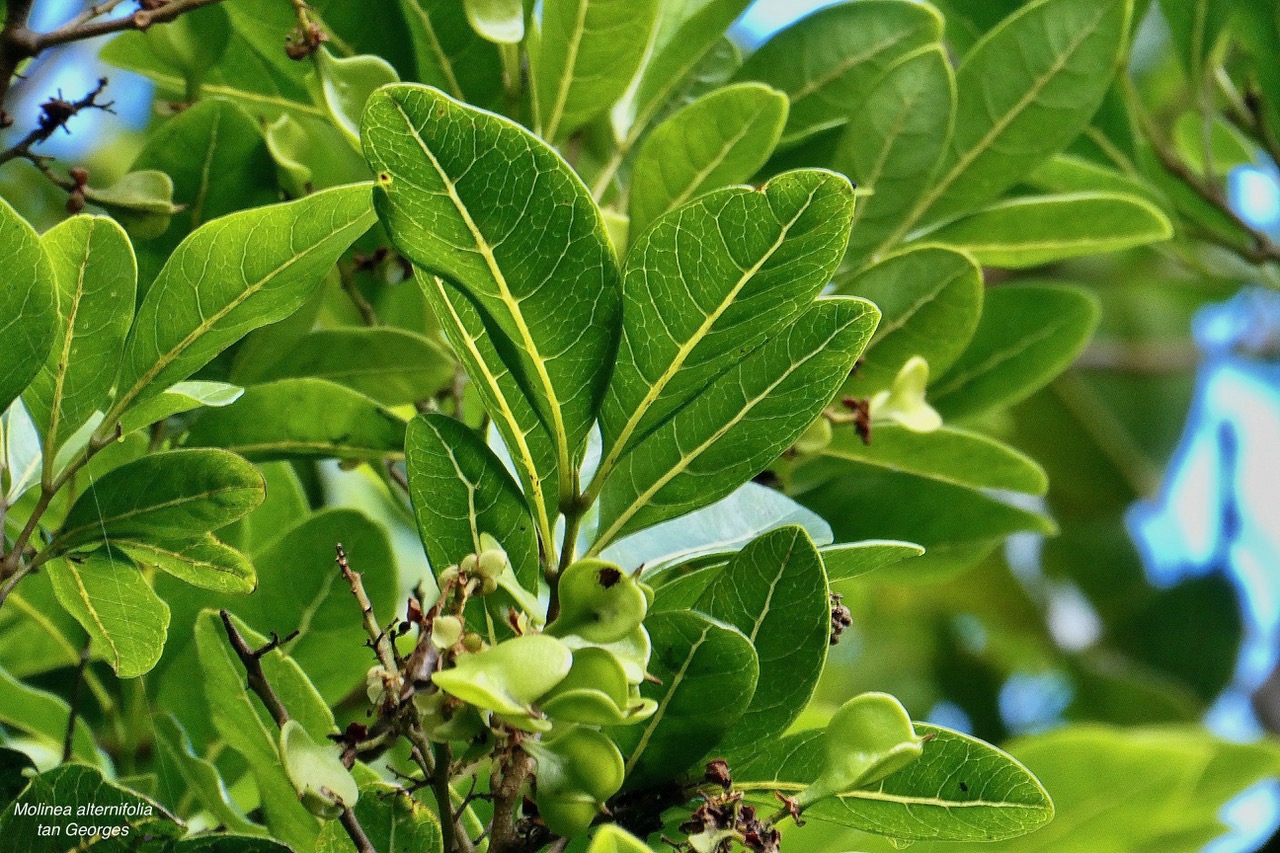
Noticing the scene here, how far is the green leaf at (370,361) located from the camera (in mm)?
979

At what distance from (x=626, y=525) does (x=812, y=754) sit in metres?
0.17

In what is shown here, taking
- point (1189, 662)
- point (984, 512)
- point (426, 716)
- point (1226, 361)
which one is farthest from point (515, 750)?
point (1226, 361)

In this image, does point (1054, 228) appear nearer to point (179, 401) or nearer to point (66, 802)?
point (179, 401)

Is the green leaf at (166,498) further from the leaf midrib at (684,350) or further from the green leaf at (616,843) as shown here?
the green leaf at (616,843)

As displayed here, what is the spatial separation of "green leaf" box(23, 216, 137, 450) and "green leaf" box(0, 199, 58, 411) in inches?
0.5

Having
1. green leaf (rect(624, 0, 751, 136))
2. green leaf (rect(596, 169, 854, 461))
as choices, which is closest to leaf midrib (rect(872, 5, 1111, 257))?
green leaf (rect(624, 0, 751, 136))

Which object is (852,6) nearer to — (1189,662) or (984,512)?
(984,512)

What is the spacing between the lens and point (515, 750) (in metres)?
0.65

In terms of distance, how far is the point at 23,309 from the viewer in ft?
2.39

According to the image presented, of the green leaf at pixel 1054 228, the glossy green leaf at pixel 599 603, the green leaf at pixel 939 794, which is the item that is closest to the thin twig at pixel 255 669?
the glossy green leaf at pixel 599 603

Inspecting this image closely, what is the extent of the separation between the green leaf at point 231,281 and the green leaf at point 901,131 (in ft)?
Answer: 1.67

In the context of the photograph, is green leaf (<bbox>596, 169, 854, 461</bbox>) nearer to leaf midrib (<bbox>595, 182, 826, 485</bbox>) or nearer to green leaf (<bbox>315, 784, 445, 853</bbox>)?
leaf midrib (<bbox>595, 182, 826, 485</bbox>)

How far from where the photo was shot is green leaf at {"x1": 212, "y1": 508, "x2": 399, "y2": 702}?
1047 millimetres

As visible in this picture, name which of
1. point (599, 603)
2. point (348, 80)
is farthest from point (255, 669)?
point (348, 80)
